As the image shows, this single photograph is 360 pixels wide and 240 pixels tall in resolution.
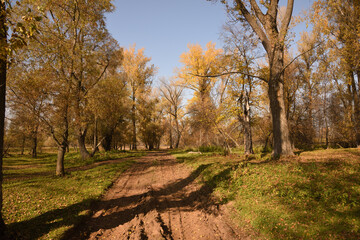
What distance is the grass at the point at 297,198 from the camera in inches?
156

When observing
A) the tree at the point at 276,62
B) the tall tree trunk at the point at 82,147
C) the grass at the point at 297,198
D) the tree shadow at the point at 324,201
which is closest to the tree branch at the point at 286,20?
the tree at the point at 276,62

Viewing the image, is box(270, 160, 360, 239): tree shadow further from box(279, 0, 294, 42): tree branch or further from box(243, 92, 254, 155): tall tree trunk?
box(243, 92, 254, 155): tall tree trunk

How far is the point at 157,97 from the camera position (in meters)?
36.3

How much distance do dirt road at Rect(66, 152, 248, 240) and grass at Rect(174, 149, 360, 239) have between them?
0.61 meters

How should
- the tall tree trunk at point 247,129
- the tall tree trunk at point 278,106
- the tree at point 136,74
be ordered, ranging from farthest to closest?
1. the tree at point 136,74
2. the tall tree trunk at point 247,129
3. the tall tree trunk at point 278,106

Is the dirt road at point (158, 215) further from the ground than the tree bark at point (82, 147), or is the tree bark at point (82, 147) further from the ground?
the tree bark at point (82, 147)

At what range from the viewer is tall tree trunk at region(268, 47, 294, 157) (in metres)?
9.09

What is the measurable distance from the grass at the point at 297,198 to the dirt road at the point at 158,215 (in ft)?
1.99

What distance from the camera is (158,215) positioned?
548cm

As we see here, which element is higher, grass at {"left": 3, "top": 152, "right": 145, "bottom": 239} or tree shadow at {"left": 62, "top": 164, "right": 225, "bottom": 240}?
grass at {"left": 3, "top": 152, "right": 145, "bottom": 239}

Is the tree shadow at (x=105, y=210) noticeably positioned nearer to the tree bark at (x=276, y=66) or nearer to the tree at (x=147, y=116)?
the tree bark at (x=276, y=66)

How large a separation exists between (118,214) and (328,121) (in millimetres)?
24216

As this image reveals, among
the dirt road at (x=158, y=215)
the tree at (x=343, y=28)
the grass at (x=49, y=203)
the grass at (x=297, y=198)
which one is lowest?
the dirt road at (x=158, y=215)

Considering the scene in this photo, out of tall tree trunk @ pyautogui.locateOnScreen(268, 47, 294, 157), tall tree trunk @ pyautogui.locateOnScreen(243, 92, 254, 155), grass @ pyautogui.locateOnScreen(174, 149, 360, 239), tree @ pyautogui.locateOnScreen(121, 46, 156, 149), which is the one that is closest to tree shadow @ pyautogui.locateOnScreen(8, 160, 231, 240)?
grass @ pyautogui.locateOnScreen(174, 149, 360, 239)
